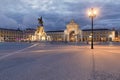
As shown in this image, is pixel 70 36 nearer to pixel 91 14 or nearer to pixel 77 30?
pixel 77 30

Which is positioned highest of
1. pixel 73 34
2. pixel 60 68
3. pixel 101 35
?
pixel 73 34

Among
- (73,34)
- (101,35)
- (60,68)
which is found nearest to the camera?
(60,68)

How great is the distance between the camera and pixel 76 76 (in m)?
9.47

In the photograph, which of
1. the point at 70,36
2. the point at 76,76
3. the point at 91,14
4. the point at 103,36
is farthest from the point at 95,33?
the point at 76,76

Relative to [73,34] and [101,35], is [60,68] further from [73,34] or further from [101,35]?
[101,35]

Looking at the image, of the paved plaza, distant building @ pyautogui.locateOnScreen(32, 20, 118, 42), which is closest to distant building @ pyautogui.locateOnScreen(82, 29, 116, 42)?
distant building @ pyautogui.locateOnScreen(32, 20, 118, 42)

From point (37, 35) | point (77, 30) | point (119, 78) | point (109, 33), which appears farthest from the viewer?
point (109, 33)

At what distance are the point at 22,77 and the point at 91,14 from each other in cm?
2948

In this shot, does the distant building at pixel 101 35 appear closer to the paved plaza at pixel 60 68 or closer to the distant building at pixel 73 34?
the distant building at pixel 73 34

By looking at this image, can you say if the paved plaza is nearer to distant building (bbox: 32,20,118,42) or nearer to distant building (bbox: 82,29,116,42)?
distant building (bbox: 32,20,118,42)

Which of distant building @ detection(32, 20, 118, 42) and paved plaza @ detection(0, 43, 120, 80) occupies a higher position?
distant building @ detection(32, 20, 118, 42)

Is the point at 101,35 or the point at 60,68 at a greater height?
the point at 101,35

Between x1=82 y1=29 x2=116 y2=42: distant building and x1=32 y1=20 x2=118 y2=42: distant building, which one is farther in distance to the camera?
x1=82 y1=29 x2=116 y2=42: distant building

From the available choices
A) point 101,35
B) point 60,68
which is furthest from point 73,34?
point 60,68
